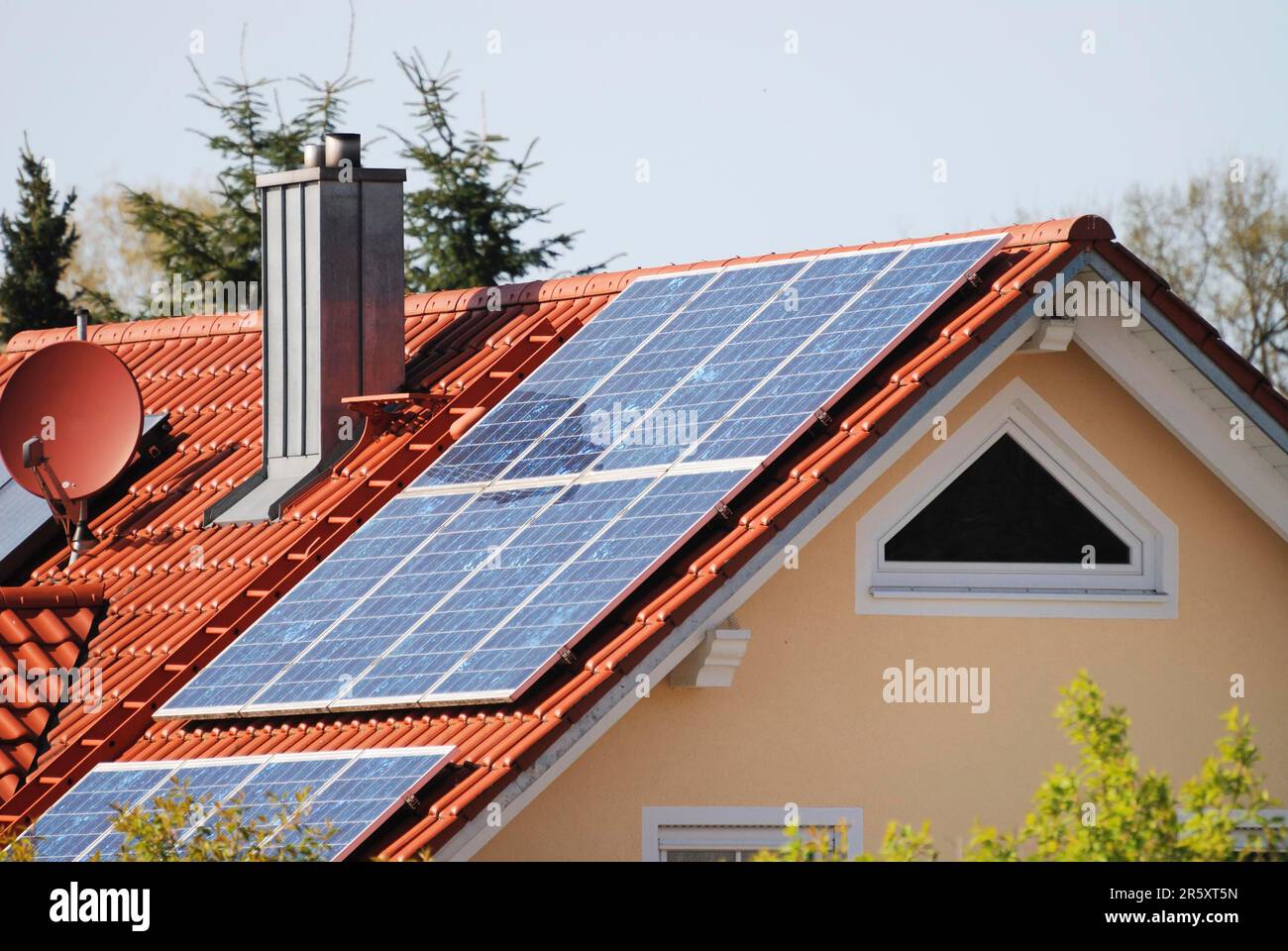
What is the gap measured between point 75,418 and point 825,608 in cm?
815

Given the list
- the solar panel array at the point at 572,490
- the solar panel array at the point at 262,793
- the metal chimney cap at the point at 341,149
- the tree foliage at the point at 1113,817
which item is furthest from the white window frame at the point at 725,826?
the metal chimney cap at the point at 341,149

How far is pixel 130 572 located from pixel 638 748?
21.1 ft

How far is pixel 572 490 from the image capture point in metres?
15.9

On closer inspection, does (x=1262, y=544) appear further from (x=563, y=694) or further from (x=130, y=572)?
(x=130, y=572)

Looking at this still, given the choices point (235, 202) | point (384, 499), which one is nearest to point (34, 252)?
point (235, 202)

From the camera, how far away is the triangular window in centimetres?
1560

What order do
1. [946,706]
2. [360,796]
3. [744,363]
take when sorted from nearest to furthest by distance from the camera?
[360,796]
[946,706]
[744,363]

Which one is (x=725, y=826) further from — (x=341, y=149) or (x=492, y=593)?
(x=341, y=149)

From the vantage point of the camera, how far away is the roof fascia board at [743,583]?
13719mm

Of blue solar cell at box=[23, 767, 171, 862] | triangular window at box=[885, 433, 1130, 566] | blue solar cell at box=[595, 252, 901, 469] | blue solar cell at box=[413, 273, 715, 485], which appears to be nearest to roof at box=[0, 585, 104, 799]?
blue solar cell at box=[23, 767, 171, 862]

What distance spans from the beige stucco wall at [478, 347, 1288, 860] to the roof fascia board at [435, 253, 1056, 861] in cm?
37

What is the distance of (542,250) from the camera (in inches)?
1871

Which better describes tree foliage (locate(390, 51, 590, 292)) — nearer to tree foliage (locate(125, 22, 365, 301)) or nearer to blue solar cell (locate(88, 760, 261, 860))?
tree foliage (locate(125, 22, 365, 301))
